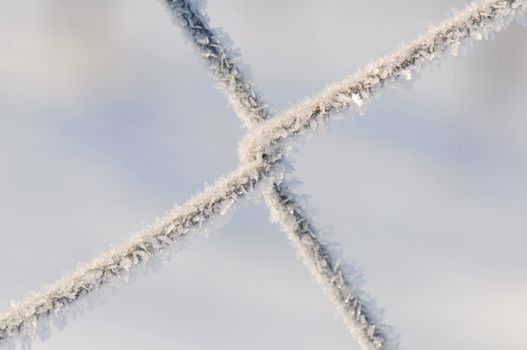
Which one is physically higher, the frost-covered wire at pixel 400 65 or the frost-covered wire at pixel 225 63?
the frost-covered wire at pixel 225 63

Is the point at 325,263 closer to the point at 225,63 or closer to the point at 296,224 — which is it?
the point at 296,224

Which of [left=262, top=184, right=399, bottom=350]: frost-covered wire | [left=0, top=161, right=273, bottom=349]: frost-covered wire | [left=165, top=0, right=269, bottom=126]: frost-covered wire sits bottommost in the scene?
[left=262, top=184, right=399, bottom=350]: frost-covered wire


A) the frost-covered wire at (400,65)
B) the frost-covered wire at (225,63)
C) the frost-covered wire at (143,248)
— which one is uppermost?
the frost-covered wire at (225,63)

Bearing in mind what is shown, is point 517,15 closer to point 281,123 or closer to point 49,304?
point 281,123

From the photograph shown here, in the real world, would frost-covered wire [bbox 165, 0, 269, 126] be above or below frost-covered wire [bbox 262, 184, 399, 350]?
above
